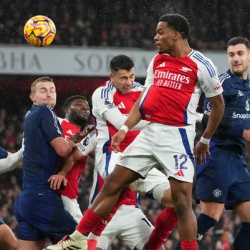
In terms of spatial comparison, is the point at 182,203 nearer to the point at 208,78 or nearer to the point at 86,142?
the point at 208,78

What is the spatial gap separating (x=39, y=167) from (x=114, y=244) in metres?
7.45

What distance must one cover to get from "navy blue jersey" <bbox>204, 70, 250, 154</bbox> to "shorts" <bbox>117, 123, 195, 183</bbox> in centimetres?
78

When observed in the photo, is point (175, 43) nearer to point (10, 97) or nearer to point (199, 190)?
point (199, 190)

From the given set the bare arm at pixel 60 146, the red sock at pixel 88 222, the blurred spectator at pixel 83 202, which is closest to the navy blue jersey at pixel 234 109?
the bare arm at pixel 60 146

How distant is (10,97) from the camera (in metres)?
18.9

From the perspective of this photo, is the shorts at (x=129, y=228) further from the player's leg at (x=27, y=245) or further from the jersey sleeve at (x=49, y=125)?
the jersey sleeve at (x=49, y=125)

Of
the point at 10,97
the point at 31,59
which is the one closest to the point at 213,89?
the point at 31,59

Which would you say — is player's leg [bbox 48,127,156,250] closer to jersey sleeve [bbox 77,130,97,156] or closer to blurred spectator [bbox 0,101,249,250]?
jersey sleeve [bbox 77,130,97,156]

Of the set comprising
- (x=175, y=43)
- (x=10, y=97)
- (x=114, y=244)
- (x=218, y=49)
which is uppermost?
(x=175, y=43)

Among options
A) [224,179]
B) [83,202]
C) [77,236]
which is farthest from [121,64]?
[83,202]

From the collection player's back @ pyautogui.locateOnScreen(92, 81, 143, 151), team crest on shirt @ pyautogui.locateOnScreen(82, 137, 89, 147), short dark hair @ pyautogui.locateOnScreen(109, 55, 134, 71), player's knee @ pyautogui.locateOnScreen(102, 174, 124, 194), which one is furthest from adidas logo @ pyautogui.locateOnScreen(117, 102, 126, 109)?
player's knee @ pyautogui.locateOnScreen(102, 174, 124, 194)

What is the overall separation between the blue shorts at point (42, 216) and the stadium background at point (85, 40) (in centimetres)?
953

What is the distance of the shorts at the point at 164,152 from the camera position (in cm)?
643

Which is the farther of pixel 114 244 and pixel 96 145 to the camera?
pixel 114 244
